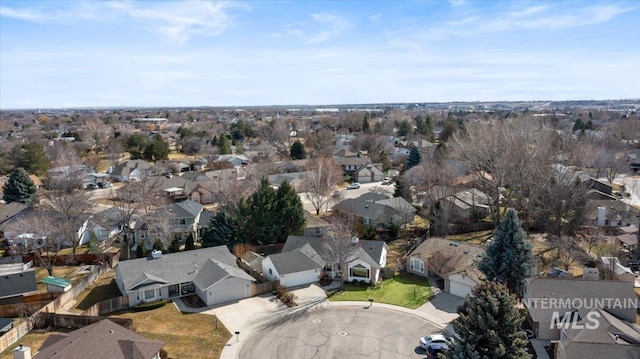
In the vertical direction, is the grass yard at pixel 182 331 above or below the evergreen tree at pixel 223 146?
below

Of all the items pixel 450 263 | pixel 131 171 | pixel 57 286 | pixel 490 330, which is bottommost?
pixel 57 286

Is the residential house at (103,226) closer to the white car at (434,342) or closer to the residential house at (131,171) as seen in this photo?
the residential house at (131,171)

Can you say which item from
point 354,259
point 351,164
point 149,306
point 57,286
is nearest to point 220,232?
point 149,306

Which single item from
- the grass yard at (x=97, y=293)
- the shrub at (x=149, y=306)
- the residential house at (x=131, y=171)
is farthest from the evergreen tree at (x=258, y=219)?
the residential house at (x=131, y=171)

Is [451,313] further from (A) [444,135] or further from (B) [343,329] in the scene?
(A) [444,135]

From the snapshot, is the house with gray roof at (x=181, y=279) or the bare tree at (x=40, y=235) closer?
the house with gray roof at (x=181, y=279)

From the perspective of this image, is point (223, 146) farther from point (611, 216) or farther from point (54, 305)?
point (611, 216)
